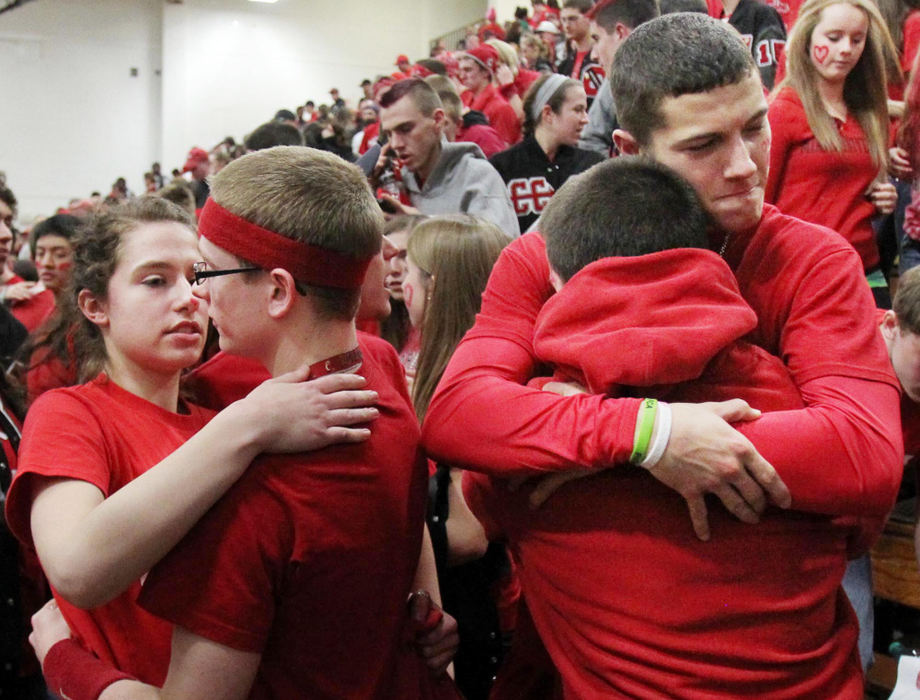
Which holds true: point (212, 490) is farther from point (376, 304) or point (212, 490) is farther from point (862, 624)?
point (862, 624)

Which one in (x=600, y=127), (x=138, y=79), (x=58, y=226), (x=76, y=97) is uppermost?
(x=600, y=127)

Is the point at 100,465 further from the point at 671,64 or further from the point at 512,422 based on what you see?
the point at 671,64

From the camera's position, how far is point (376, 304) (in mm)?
2455

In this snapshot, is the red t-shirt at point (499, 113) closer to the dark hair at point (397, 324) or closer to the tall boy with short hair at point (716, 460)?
the dark hair at point (397, 324)

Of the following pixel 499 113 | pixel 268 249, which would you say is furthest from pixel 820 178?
pixel 499 113

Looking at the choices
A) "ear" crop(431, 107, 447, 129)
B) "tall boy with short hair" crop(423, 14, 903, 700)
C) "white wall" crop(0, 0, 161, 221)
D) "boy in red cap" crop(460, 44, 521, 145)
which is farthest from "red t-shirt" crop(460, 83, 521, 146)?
"white wall" crop(0, 0, 161, 221)

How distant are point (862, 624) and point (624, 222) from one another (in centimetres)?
161

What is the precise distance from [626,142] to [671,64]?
19 centimetres

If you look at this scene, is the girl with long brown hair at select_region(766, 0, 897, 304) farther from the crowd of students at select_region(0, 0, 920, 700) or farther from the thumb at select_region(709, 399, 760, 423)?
the thumb at select_region(709, 399, 760, 423)

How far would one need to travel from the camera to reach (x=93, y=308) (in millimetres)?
2020

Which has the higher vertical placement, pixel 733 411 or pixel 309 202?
pixel 309 202

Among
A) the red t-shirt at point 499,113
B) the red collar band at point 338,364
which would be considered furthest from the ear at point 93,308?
the red t-shirt at point 499,113

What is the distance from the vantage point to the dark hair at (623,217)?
1.36 meters

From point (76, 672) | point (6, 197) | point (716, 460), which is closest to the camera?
point (716, 460)
